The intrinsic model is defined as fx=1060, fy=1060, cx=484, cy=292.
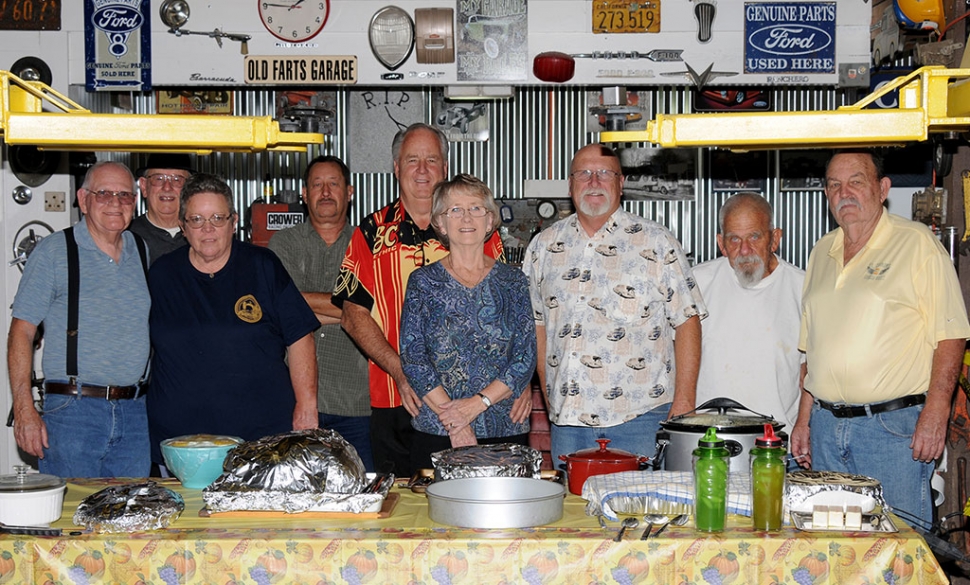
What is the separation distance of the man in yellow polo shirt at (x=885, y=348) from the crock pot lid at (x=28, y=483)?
2752mm

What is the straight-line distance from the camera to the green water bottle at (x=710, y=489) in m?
2.71

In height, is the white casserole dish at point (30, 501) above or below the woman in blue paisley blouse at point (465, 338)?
below

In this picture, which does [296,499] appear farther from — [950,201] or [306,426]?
[950,201]

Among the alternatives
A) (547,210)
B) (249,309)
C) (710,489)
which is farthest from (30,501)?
(547,210)

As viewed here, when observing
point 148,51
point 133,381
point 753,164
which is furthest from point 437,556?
point 753,164

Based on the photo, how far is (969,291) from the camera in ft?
15.9

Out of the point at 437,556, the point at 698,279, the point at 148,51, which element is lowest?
the point at 437,556

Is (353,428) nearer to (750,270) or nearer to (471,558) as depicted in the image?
(750,270)

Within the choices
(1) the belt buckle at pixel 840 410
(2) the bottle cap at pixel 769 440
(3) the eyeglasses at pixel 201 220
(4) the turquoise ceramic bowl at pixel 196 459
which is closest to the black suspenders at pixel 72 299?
(3) the eyeglasses at pixel 201 220

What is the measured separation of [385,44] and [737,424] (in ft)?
10.1

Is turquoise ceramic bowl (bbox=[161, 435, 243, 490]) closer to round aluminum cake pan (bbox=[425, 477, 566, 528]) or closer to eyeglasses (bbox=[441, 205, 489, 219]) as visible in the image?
round aluminum cake pan (bbox=[425, 477, 566, 528])

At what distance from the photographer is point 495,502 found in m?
2.71

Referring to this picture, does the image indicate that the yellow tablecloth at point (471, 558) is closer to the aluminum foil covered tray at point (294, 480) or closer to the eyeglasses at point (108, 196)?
the aluminum foil covered tray at point (294, 480)

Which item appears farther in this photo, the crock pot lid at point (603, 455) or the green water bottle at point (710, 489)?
the crock pot lid at point (603, 455)
